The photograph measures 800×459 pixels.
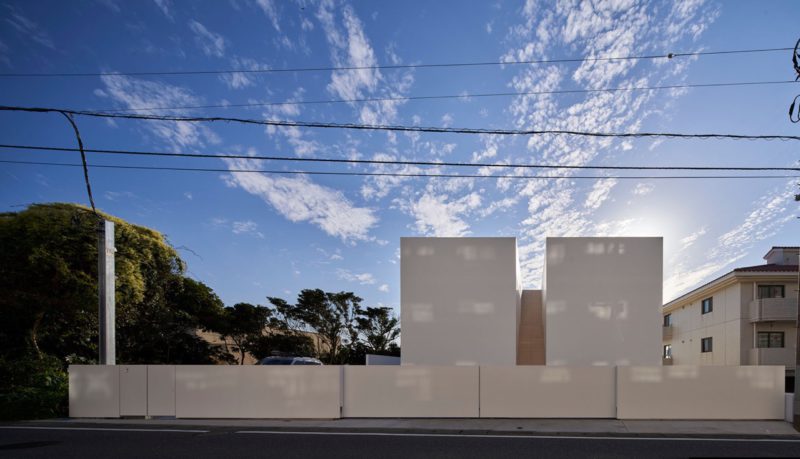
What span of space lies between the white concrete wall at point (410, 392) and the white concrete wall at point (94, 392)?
5.44 m

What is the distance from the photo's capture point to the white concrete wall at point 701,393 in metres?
9.27

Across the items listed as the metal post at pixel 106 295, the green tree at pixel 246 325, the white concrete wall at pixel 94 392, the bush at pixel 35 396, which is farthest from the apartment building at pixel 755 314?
the green tree at pixel 246 325

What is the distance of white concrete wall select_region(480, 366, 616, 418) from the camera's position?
9.48 metres

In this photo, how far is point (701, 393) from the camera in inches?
368

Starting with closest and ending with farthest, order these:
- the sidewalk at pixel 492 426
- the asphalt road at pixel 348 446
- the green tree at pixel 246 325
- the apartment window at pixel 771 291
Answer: the asphalt road at pixel 348 446, the sidewalk at pixel 492 426, the apartment window at pixel 771 291, the green tree at pixel 246 325

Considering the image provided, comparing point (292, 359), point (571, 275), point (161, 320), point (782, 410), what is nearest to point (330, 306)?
point (161, 320)

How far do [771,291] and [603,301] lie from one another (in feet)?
45.1

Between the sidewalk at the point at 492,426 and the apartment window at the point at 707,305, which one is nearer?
the sidewalk at the point at 492,426

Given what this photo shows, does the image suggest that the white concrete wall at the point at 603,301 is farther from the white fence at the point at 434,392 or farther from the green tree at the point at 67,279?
the green tree at the point at 67,279

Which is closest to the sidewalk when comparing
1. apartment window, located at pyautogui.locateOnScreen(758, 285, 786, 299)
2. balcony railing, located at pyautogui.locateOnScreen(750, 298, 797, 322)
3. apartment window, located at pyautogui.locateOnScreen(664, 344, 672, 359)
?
balcony railing, located at pyautogui.locateOnScreen(750, 298, 797, 322)

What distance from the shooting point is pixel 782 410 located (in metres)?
9.23

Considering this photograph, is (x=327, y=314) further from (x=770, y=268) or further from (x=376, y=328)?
(x=770, y=268)

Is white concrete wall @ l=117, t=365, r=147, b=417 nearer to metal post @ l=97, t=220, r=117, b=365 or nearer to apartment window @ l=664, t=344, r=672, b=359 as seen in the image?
metal post @ l=97, t=220, r=117, b=365

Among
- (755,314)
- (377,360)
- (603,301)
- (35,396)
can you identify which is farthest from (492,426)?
(755,314)
